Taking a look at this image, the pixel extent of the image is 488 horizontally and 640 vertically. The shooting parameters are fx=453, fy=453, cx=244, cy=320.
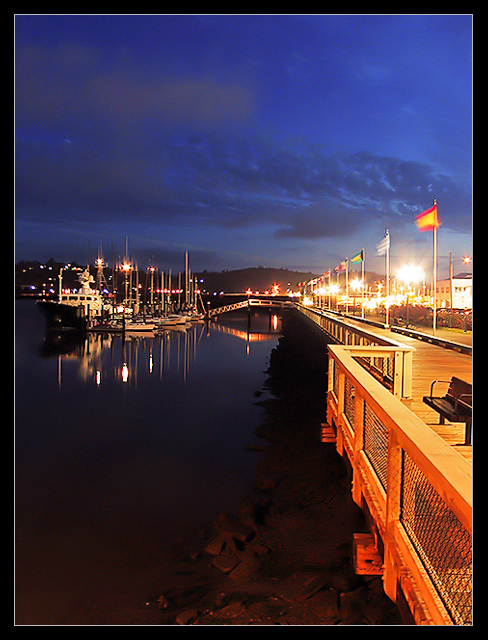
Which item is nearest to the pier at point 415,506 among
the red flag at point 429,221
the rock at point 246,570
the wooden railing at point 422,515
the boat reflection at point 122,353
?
the wooden railing at point 422,515

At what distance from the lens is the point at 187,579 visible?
8.73 m

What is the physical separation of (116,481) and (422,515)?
13094 millimetres

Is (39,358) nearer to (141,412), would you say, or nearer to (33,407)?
(33,407)

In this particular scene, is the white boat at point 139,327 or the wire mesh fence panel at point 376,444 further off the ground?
the wire mesh fence panel at point 376,444

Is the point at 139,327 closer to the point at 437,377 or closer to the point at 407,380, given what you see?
the point at 437,377

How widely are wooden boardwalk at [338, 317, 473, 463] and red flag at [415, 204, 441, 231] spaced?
197 inches

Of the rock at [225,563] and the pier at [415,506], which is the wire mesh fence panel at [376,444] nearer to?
the pier at [415,506]

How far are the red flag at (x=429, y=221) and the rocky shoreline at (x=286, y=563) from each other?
1094cm

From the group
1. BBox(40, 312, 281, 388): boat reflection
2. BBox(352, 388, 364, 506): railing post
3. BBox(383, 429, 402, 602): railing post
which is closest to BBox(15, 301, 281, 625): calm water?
BBox(40, 312, 281, 388): boat reflection

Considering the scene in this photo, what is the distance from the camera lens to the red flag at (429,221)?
19.3 m

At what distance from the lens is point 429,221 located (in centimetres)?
1962

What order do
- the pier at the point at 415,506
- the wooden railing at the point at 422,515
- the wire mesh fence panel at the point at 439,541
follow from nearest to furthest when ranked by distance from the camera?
the wooden railing at the point at 422,515, the pier at the point at 415,506, the wire mesh fence panel at the point at 439,541

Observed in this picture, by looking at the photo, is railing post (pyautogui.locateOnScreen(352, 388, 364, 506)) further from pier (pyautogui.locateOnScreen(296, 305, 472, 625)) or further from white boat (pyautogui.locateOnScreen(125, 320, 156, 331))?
white boat (pyautogui.locateOnScreen(125, 320, 156, 331))

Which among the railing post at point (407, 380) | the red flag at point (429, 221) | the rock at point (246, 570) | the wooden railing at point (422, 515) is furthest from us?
the red flag at point (429, 221)
